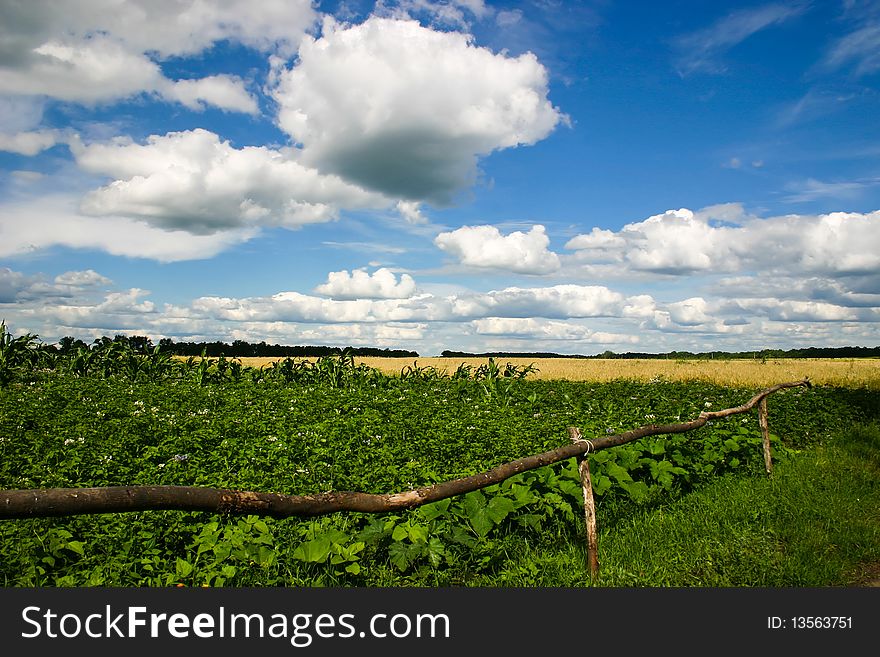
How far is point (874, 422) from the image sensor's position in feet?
53.1

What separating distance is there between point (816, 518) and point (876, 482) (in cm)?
279

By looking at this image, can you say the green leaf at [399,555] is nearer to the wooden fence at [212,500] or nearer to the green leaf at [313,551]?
the green leaf at [313,551]

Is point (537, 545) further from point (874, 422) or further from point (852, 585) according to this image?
point (874, 422)

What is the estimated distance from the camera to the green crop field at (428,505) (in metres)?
5.21

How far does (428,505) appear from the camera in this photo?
5875 millimetres

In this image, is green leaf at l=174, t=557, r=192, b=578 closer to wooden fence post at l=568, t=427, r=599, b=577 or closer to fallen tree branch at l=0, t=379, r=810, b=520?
fallen tree branch at l=0, t=379, r=810, b=520

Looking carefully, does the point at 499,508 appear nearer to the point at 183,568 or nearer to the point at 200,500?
the point at 183,568

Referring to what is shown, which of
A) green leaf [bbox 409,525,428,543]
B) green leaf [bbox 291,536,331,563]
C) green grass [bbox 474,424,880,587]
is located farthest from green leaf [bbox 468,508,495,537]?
green leaf [bbox 291,536,331,563]

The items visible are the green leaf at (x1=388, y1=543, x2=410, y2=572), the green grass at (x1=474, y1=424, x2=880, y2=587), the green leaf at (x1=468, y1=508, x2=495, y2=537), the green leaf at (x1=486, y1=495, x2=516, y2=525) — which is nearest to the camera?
the green leaf at (x1=388, y1=543, x2=410, y2=572)

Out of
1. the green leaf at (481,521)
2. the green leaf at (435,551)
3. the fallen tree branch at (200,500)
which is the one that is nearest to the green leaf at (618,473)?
the green leaf at (481,521)

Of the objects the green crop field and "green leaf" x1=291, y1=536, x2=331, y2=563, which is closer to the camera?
"green leaf" x1=291, y1=536, x2=331, y2=563

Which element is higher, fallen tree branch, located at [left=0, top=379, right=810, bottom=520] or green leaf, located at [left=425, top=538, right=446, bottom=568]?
fallen tree branch, located at [left=0, top=379, right=810, bottom=520]

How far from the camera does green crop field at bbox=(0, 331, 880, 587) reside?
17.1ft

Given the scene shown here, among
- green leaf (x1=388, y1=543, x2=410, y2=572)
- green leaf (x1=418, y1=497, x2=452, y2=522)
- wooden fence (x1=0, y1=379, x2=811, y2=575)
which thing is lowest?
green leaf (x1=388, y1=543, x2=410, y2=572)
